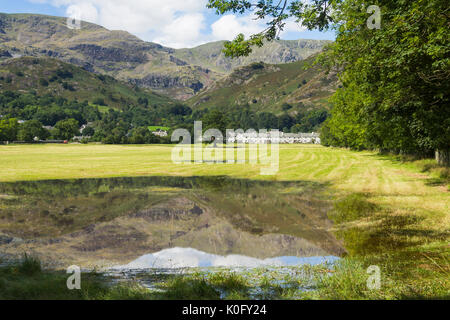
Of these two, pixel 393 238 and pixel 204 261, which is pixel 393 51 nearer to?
pixel 393 238

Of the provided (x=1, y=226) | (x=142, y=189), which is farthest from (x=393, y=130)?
(x=1, y=226)

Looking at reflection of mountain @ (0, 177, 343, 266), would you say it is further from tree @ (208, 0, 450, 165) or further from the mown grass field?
tree @ (208, 0, 450, 165)

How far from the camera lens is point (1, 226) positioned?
53.1ft

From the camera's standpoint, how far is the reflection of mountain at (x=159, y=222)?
12.5 m

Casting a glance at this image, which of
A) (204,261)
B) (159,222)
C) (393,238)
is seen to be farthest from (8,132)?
(393,238)

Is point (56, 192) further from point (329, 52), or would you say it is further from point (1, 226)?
point (329, 52)

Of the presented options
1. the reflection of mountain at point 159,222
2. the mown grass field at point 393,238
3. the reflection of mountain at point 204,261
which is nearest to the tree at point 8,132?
the reflection of mountain at point 159,222

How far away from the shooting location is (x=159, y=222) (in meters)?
17.2

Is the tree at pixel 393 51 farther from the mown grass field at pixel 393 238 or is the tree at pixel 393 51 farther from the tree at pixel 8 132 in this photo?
the tree at pixel 8 132

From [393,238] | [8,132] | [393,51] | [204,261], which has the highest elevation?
[8,132]

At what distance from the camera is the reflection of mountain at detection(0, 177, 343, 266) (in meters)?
12.5

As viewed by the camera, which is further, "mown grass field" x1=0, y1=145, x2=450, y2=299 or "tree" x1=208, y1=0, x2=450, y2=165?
"tree" x1=208, y1=0, x2=450, y2=165

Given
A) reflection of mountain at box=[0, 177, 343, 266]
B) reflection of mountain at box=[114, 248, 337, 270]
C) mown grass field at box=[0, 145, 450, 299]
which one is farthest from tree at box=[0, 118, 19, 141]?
reflection of mountain at box=[114, 248, 337, 270]
